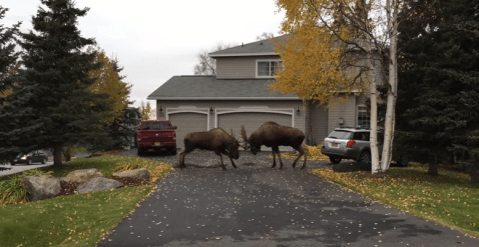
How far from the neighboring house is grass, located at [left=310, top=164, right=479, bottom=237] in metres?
10.1

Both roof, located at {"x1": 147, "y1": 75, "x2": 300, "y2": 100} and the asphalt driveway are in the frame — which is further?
roof, located at {"x1": 147, "y1": 75, "x2": 300, "y2": 100}

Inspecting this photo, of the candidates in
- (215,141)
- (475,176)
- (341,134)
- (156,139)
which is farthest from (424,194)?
(156,139)

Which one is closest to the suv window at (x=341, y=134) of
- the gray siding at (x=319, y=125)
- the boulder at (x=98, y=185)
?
the gray siding at (x=319, y=125)

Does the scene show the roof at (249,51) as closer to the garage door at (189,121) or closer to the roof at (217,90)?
the roof at (217,90)

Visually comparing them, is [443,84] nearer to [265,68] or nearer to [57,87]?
[57,87]

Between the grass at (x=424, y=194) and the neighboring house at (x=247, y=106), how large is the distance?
33.2ft

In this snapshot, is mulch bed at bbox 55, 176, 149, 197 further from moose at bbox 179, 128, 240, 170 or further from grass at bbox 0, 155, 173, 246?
moose at bbox 179, 128, 240, 170

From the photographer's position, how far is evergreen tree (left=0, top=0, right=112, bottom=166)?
52.9 feet

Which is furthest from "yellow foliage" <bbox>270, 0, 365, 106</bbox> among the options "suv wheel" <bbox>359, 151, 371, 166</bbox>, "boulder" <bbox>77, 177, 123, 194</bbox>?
"boulder" <bbox>77, 177, 123, 194</bbox>

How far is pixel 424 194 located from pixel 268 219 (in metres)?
5.67

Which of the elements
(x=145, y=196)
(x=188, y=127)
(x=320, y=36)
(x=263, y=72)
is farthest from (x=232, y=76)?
(x=145, y=196)

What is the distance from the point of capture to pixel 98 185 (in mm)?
13016

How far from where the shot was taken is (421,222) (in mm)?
8102

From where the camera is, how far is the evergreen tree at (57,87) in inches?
634
